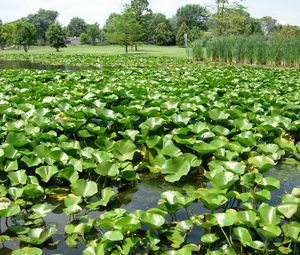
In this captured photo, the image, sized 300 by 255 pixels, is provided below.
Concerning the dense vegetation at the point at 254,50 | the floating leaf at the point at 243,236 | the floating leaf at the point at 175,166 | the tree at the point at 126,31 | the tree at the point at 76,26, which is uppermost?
the tree at the point at 76,26

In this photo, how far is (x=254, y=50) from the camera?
54.7 ft

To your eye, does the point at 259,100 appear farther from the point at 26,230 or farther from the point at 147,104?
the point at 26,230

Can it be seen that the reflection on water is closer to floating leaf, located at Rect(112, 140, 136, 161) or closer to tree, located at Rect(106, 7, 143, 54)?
floating leaf, located at Rect(112, 140, 136, 161)

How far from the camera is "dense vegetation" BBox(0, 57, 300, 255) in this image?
2.22 m

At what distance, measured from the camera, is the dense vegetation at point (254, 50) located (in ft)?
50.3

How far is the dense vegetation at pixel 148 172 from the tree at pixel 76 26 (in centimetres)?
10852

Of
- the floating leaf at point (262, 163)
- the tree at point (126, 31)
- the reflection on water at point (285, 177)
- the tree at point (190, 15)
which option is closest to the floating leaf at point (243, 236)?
the floating leaf at point (262, 163)

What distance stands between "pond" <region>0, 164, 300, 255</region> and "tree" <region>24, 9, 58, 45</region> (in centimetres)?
7394

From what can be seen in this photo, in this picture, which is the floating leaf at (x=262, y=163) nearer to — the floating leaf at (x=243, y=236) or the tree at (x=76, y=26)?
the floating leaf at (x=243, y=236)

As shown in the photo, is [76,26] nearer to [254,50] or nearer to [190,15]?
[190,15]

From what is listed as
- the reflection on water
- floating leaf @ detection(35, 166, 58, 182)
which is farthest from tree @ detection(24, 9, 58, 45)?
floating leaf @ detection(35, 166, 58, 182)

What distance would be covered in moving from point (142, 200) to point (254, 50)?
14876 mm

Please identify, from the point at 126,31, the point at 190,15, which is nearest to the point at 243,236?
the point at 126,31

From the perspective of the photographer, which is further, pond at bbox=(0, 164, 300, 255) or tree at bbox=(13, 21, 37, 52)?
tree at bbox=(13, 21, 37, 52)
